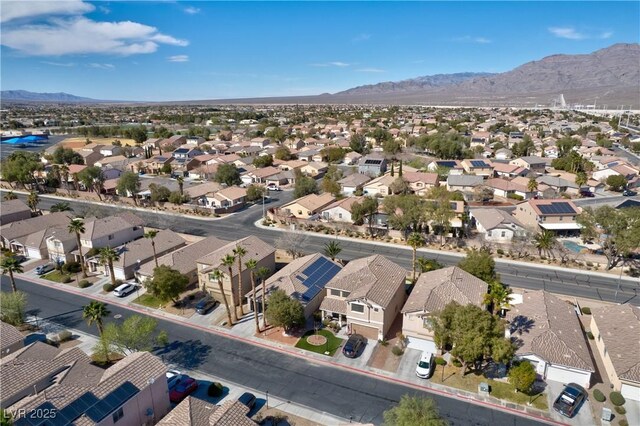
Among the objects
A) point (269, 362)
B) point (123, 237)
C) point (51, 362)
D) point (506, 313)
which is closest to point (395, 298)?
point (506, 313)

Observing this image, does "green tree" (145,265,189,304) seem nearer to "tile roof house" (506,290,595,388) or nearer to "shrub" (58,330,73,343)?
"shrub" (58,330,73,343)

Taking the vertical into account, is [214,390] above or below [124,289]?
below

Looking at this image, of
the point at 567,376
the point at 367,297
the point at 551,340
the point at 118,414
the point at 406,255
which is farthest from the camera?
the point at 406,255

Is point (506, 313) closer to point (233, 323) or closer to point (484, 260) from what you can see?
point (484, 260)

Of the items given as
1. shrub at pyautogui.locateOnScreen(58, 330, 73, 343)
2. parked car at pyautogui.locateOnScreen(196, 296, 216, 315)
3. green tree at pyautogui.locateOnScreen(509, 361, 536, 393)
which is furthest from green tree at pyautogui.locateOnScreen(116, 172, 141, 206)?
green tree at pyautogui.locateOnScreen(509, 361, 536, 393)

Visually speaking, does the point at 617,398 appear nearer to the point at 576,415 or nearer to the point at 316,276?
the point at 576,415

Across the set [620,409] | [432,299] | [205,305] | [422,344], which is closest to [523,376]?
[620,409]

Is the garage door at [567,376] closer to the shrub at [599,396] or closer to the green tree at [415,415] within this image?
the shrub at [599,396]
